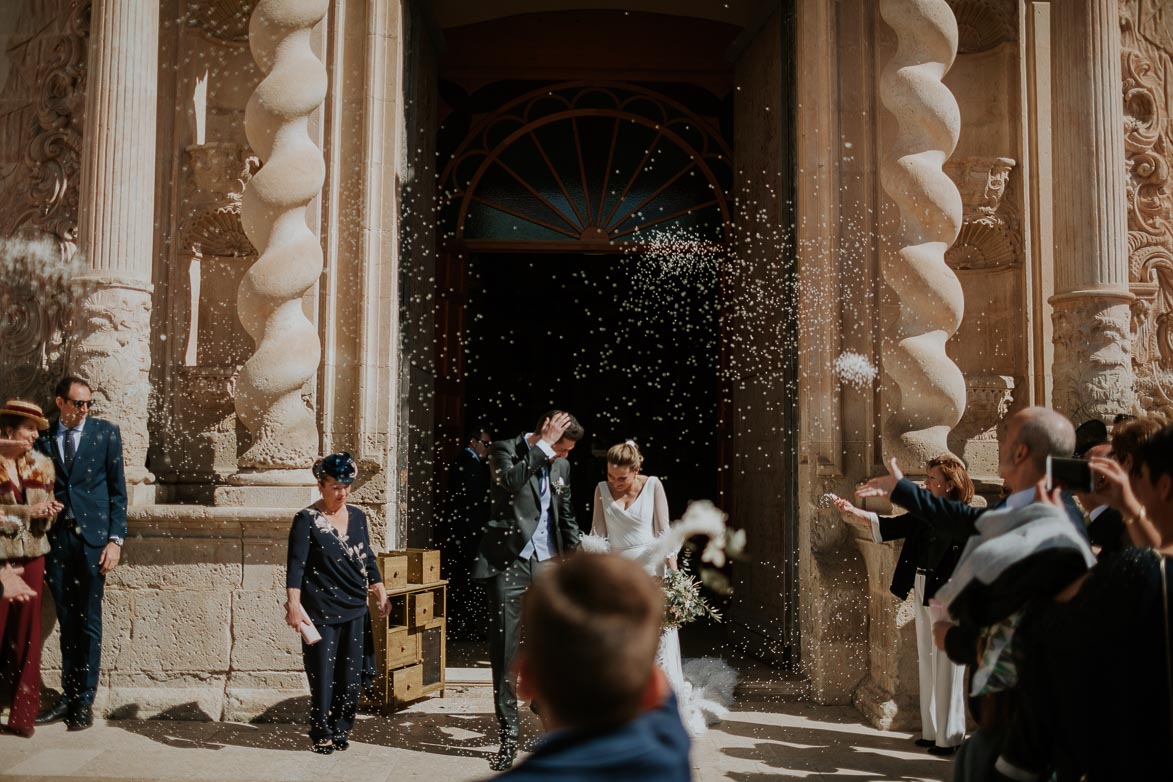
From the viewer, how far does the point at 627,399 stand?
1525 centimetres

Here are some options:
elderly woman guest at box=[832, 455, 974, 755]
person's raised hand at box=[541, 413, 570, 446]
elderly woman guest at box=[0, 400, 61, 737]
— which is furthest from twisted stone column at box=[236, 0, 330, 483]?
elderly woman guest at box=[832, 455, 974, 755]

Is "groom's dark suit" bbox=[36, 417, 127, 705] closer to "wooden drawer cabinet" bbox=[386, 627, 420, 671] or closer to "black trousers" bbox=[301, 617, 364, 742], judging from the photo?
"black trousers" bbox=[301, 617, 364, 742]

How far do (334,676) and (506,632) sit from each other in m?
1.00

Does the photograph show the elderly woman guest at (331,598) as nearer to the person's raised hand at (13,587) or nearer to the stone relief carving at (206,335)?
the person's raised hand at (13,587)

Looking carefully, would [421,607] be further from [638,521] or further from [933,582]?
[933,582]

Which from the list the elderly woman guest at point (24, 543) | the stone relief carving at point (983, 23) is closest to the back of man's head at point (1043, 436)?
the elderly woman guest at point (24, 543)

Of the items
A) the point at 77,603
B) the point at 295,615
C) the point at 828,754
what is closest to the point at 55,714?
the point at 77,603

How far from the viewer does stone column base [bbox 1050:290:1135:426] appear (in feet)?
22.6

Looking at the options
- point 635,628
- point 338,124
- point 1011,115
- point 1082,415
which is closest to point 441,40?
point 338,124

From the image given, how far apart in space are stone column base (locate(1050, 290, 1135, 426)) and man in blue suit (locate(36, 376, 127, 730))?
6.24m

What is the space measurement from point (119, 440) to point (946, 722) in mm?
5222

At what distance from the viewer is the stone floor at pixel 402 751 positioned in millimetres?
5258

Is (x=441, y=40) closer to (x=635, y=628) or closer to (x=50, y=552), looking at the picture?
(x=50, y=552)

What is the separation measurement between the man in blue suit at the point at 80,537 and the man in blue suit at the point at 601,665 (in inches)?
222
